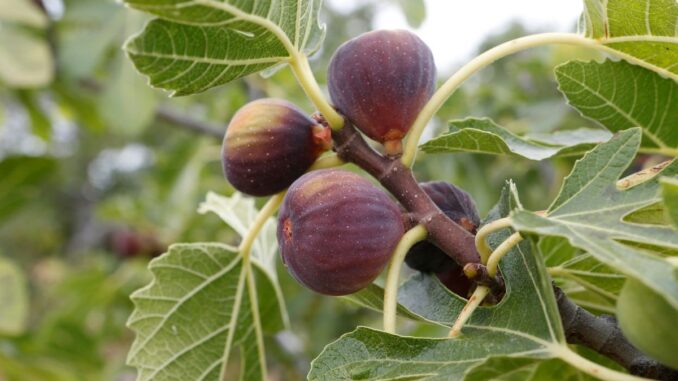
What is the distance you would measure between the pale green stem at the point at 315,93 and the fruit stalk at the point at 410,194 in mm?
19

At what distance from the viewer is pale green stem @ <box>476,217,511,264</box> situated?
39.0 inches

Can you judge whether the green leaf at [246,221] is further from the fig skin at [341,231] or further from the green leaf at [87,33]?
the green leaf at [87,33]

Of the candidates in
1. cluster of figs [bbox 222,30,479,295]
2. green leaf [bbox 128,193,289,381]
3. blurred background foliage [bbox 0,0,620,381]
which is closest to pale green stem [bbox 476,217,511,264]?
cluster of figs [bbox 222,30,479,295]

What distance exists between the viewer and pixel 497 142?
1172mm

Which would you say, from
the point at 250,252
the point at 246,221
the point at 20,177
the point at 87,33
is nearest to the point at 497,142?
the point at 250,252

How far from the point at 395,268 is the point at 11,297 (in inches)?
115

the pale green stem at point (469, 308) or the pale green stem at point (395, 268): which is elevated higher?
the pale green stem at point (395, 268)

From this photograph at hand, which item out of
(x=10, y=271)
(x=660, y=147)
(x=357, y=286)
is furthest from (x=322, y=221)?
(x=10, y=271)

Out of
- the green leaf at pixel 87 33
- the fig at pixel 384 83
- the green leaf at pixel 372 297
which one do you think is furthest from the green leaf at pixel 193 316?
the green leaf at pixel 87 33

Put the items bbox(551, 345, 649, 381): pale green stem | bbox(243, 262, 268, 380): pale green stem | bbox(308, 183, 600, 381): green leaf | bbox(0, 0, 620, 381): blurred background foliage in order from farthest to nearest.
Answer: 1. bbox(0, 0, 620, 381): blurred background foliage
2. bbox(243, 262, 268, 380): pale green stem
3. bbox(308, 183, 600, 381): green leaf
4. bbox(551, 345, 649, 381): pale green stem

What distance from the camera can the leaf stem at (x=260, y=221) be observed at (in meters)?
1.29

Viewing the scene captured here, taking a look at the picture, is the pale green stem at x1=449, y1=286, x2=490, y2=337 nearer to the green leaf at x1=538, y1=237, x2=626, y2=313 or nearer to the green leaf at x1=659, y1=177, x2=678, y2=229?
the green leaf at x1=538, y1=237, x2=626, y2=313

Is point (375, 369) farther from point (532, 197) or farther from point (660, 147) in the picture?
point (532, 197)

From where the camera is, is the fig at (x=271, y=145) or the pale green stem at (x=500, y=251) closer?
the pale green stem at (x=500, y=251)
